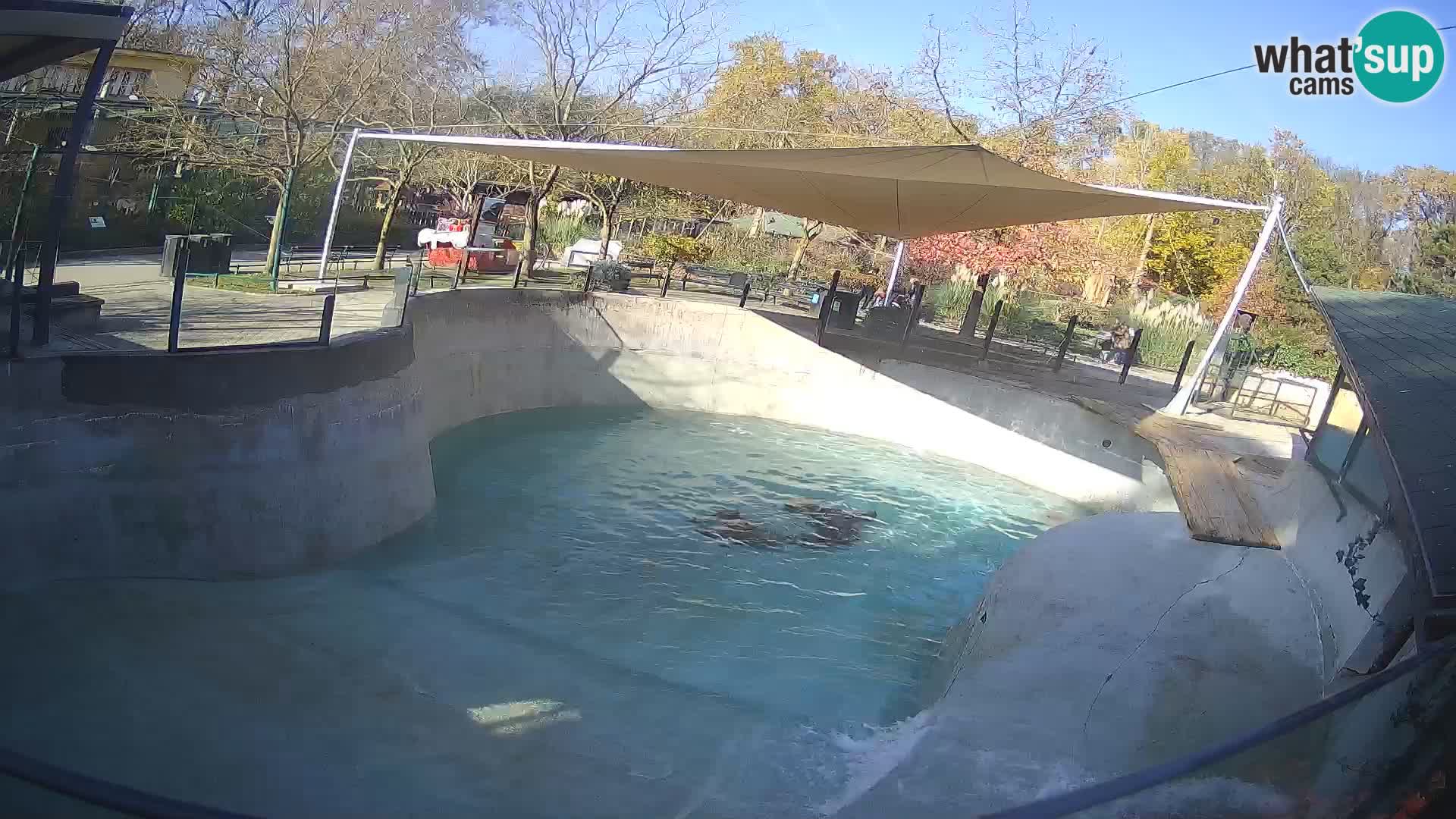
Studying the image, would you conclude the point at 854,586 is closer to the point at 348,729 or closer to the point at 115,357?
the point at 348,729

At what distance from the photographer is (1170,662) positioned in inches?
213

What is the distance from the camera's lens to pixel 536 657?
7.29 m

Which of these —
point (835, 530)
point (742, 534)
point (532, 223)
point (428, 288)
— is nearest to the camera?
point (742, 534)

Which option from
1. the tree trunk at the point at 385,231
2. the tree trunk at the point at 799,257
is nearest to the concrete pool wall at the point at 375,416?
the tree trunk at the point at 385,231

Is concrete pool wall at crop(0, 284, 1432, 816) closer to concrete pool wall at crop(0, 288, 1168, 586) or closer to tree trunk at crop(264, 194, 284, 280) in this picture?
concrete pool wall at crop(0, 288, 1168, 586)

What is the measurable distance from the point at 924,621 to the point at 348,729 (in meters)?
5.22

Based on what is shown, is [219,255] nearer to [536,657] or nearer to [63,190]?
[63,190]

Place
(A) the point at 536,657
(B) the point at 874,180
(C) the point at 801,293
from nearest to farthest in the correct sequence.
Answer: (A) the point at 536,657 → (B) the point at 874,180 → (C) the point at 801,293

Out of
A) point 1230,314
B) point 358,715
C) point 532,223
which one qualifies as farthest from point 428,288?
point 1230,314

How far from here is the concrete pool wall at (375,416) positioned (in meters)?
6.71

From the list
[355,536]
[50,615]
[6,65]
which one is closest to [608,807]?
[50,615]

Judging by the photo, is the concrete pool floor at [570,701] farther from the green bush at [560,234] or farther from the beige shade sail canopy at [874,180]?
the green bush at [560,234]

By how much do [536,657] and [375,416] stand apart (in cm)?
301

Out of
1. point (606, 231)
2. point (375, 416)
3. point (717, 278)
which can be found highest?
point (606, 231)
